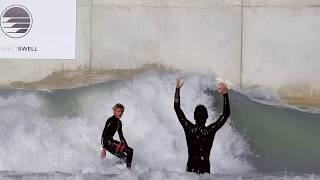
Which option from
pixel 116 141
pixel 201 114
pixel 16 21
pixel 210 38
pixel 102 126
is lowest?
pixel 116 141

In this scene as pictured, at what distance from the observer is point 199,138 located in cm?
466

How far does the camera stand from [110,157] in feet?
15.4

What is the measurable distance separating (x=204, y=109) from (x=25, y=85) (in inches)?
77.7

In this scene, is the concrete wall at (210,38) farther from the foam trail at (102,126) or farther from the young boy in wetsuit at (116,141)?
the young boy in wetsuit at (116,141)

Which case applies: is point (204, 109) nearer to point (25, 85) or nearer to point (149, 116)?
point (149, 116)

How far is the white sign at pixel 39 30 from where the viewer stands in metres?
4.82

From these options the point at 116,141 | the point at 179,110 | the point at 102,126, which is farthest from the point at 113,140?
the point at 179,110

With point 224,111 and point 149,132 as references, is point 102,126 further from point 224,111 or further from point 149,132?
point 224,111

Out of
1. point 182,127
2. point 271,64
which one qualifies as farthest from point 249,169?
point 271,64

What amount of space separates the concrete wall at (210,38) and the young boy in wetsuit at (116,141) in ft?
1.77

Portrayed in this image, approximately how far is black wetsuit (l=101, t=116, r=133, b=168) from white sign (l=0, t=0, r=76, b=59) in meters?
0.87

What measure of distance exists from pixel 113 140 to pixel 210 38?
150cm

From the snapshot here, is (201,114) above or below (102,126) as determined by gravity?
above

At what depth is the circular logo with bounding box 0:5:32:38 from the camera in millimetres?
4848
